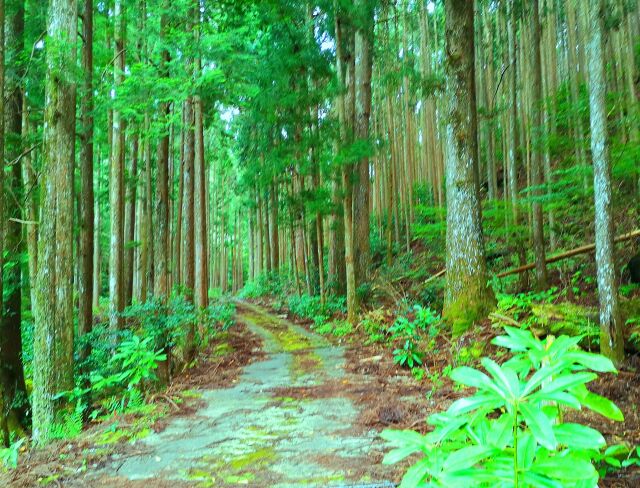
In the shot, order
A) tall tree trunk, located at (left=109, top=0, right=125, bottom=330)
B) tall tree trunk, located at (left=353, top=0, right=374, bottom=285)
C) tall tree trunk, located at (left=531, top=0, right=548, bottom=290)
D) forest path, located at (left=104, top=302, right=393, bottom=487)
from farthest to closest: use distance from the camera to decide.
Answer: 1. tall tree trunk, located at (left=353, top=0, right=374, bottom=285)
2. tall tree trunk, located at (left=109, top=0, right=125, bottom=330)
3. tall tree trunk, located at (left=531, top=0, right=548, bottom=290)
4. forest path, located at (left=104, top=302, right=393, bottom=487)

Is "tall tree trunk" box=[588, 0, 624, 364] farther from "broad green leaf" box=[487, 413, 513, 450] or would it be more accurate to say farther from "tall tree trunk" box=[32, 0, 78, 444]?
"tall tree trunk" box=[32, 0, 78, 444]

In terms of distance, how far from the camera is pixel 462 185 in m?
8.23

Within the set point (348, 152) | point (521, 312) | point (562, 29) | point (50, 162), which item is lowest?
point (521, 312)

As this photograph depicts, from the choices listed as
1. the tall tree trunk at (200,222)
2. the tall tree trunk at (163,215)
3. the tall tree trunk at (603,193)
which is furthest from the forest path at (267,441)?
the tall tree trunk at (163,215)

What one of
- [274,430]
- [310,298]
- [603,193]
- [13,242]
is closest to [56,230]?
[13,242]

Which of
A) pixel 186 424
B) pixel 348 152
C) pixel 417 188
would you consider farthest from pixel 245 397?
pixel 417 188

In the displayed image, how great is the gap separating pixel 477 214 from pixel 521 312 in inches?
70.8

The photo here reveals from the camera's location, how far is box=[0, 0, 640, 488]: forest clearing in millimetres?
2793

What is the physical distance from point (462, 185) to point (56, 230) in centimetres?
653

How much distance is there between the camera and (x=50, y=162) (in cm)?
688

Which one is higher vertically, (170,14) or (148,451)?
(170,14)

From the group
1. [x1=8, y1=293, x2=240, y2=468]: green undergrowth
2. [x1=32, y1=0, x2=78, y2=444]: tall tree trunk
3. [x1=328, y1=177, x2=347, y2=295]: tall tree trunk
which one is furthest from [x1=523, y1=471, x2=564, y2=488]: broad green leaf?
[x1=328, y1=177, x2=347, y2=295]: tall tree trunk

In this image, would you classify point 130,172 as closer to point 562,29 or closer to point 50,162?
point 50,162

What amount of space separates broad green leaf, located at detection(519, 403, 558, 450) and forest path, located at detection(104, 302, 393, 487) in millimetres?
2458
